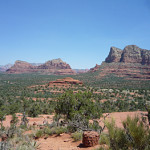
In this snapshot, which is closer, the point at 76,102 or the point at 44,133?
the point at 44,133

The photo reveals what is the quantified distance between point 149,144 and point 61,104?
24.6ft

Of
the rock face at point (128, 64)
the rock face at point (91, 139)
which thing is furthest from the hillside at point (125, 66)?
the rock face at point (91, 139)

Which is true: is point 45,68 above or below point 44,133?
above

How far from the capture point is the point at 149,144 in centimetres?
284

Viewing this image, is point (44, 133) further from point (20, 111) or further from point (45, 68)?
point (45, 68)

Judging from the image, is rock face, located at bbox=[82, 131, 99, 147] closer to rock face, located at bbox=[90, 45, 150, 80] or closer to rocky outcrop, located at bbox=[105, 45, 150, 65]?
rock face, located at bbox=[90, 45, 150, 80]

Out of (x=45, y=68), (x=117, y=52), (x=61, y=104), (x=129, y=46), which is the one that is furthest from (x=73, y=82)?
(x=45, y=68)

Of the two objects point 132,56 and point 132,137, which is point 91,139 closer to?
point 132,137

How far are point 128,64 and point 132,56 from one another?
11256mm

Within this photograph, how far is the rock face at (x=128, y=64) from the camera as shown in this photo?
86375 millimetres

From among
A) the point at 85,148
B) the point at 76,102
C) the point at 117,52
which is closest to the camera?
the point at 85,148

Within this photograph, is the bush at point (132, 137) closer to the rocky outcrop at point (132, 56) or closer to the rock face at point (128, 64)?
the rock face at point (128, 64)

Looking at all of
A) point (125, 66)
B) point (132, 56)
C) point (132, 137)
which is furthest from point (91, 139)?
point (132, 56)

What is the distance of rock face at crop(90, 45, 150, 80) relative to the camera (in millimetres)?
86375
